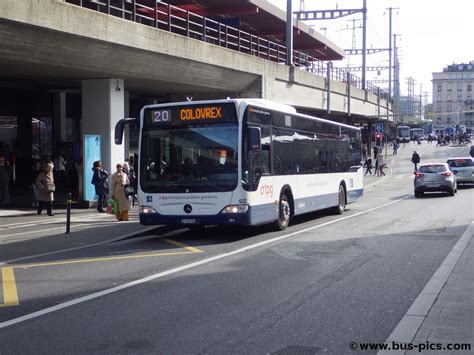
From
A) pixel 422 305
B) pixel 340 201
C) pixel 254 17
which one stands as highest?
pixel 254 17

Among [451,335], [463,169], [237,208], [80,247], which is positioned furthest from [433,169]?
[451,335]

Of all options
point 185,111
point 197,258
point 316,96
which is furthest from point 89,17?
point 316,96

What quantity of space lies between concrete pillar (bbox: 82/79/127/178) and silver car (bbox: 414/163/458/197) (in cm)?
1358

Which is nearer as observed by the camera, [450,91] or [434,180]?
[434,180]

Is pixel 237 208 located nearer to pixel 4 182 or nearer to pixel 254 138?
pixel 254 138

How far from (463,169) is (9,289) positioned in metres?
28.8

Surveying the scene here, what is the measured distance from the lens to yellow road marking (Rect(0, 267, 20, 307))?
→ 27.1 feet

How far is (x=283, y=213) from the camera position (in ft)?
52.7

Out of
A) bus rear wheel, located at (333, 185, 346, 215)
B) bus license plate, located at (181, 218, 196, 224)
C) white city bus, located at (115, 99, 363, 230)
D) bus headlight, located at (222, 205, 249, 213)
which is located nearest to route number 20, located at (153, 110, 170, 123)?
white city bus, located at (115, 99, 363, 230)

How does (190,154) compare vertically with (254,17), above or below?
below

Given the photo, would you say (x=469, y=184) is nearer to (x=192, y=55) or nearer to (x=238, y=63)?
(x=238, y=63)

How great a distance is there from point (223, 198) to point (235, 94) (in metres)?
17.2

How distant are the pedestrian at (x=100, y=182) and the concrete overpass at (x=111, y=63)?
7.64 feet

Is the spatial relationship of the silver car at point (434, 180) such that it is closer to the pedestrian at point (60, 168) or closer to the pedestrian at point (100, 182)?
the pedestrian at point (100, 182)
